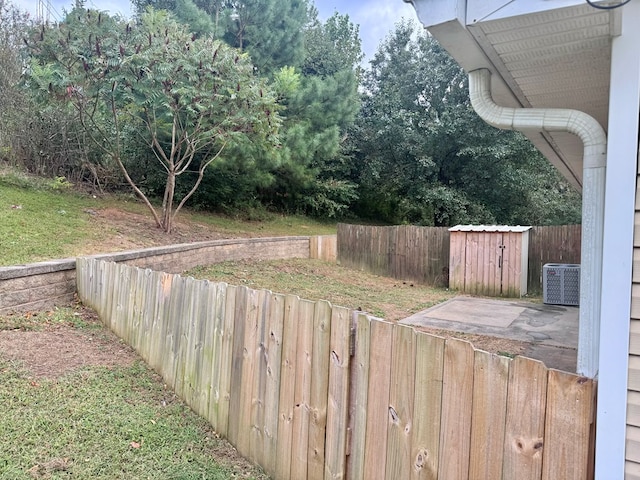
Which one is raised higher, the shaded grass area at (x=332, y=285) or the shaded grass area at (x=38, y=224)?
the shaded grass area at (x=38, y=224)

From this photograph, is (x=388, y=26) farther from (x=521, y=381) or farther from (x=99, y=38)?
(x=521, y=381)

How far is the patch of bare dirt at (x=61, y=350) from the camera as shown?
3295 mm

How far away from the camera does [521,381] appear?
1485 mm

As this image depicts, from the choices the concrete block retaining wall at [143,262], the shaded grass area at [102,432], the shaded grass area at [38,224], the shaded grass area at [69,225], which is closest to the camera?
the shaded grass area at [102,432]

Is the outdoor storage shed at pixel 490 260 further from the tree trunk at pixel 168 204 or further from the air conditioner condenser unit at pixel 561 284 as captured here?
the tree trunk at pixel 168 204

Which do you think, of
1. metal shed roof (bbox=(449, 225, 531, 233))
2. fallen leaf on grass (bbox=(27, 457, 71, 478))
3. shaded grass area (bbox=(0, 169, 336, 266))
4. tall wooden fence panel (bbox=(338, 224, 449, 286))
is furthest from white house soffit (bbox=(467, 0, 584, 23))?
tall wooden fence panel (bbox=(338, 224, 449, 286))

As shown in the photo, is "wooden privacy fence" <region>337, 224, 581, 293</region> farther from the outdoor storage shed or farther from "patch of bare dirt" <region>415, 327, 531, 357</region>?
"patch of bare dirt" <region>415, 327, 531, 357</region>

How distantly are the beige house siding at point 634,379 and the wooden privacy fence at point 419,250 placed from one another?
8069 millimetres

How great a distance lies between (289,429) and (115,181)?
11.0 meters

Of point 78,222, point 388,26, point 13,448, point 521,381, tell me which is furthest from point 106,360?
point 388,26

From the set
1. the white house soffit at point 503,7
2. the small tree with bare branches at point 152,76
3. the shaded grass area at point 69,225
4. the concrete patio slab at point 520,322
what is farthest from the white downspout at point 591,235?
the small tree with bare branches at point 152,76

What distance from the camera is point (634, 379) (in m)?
1.43

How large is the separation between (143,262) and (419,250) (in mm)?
6307

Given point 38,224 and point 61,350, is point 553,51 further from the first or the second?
point 38,224
